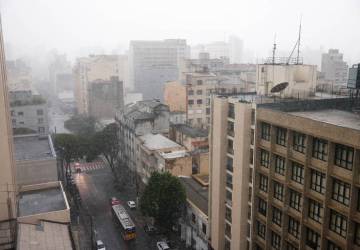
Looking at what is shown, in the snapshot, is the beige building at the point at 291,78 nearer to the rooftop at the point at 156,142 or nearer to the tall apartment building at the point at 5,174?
the rooftop at the point at 156,142

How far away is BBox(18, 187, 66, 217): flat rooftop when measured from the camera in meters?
35.4

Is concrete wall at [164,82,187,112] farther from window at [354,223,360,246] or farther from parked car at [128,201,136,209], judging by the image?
window at [354,223,360,246]

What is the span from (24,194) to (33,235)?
10.1m

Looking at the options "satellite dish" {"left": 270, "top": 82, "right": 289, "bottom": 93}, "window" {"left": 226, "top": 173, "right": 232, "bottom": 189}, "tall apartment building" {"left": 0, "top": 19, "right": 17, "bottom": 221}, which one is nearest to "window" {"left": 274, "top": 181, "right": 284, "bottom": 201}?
"window" {"left": 226, "top": 173, "right": 232, "bottom": 189}

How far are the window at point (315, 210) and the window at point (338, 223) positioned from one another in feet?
2.88

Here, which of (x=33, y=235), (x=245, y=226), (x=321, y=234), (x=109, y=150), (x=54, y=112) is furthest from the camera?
(x=54, y=112)

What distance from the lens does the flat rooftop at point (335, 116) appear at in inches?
1049

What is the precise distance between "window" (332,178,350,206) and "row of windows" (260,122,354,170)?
1128 mm

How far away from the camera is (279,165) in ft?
96.7

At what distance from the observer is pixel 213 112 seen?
3619cm

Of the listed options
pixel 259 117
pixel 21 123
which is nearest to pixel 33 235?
pixel 259 117

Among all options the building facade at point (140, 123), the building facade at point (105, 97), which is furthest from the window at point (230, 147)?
the building facade at point (105, 97)

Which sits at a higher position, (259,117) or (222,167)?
(259,117)

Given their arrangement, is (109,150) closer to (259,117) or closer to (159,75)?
(259,117)
